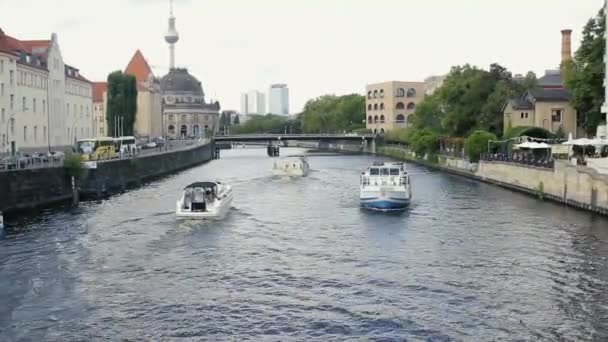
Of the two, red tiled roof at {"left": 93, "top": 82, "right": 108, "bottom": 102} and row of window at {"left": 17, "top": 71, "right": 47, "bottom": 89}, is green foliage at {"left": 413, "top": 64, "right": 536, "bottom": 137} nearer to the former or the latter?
row of window at {"left": 17, "top": 71, "right": 47, "bottom": 89}

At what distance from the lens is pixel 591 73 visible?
7250cm

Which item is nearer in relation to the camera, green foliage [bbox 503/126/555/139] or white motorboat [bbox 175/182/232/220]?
white motorboat [bbox 175/182/232/220]

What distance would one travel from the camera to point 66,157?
64312 millimetres

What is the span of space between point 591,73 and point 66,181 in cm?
4902

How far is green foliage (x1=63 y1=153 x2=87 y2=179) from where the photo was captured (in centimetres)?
6356

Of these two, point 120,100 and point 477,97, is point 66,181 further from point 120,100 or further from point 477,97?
point 477,97

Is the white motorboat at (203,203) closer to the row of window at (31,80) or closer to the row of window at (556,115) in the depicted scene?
the row of window at (31,80)

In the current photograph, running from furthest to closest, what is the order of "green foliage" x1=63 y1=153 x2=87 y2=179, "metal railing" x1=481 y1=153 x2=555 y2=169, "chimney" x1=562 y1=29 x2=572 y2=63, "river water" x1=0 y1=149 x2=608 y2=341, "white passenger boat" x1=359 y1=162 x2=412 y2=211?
"chimney" x1=562 y1=29 x2=572 y2=63
"metal railing" x1=481 y1=153 x2=555 y2=169
"green foliage" x1=63 y1=153 x2=87 y2=179
"white passenger boat" x1=359 y1=162 x2=412 y2=211
"river water" x1=0 y1=149 x2=608 y2=341

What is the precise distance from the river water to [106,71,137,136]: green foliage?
208ft

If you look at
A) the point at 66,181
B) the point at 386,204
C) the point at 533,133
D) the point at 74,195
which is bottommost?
the point at 386,204

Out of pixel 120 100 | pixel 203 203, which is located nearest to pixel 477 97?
pixel 120 100

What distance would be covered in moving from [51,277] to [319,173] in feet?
228

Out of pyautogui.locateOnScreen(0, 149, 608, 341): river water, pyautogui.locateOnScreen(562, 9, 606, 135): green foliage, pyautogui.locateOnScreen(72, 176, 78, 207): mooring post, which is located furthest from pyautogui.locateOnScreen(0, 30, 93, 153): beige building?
pyautogui.locateOnScreen(562, 9, 606, 135): green foliage

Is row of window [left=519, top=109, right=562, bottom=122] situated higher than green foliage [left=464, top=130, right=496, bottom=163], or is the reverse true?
row of window [left=519, top=109, right=562, bottom=122]
